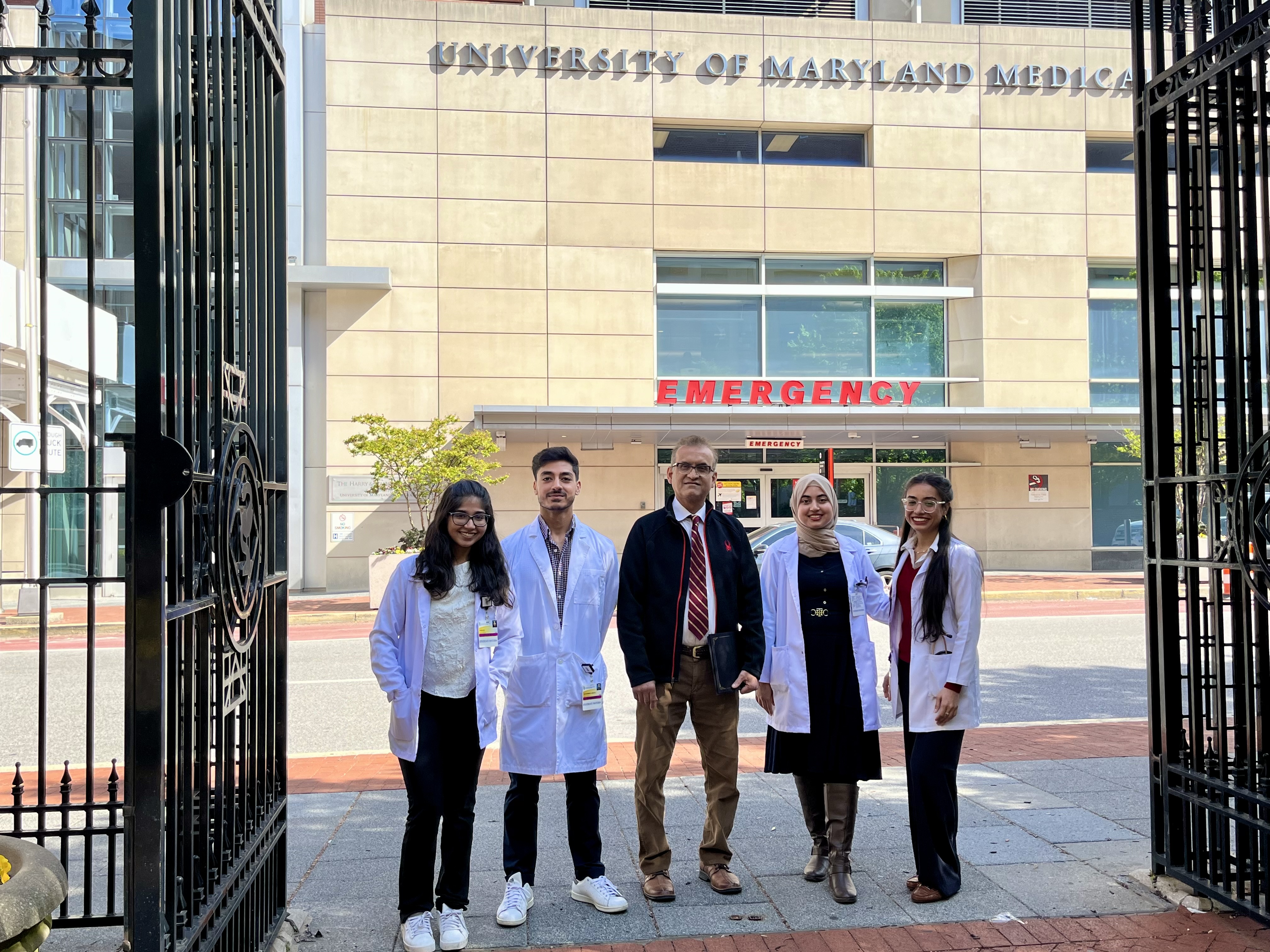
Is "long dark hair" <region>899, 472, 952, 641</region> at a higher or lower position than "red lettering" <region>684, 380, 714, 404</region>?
lower

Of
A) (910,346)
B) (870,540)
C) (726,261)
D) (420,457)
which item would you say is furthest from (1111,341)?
(420,457)

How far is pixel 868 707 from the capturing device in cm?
514

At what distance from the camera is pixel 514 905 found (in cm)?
472

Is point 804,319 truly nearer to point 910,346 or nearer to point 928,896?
point 910,346

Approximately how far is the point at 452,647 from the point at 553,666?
532 millimetres

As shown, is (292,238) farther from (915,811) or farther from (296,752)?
(915,811)

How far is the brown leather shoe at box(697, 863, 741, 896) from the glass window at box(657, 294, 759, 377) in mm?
20605

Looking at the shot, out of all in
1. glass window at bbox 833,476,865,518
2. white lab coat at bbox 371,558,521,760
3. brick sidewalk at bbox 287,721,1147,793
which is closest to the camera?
white lab coat at bbox 371,558,521,760

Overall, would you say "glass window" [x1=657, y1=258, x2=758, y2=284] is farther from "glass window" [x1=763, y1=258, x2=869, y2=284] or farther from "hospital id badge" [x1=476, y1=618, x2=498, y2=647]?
"hospital id badge" [x1=476, y1=618, x2=498, y2=647]

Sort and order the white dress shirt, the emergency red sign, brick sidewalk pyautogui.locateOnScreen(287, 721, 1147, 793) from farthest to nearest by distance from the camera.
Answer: the emergency red sign → brick sidewalk pyautogui.locateOnScreen(287, 721, 1147, 793) → the white dress shirt

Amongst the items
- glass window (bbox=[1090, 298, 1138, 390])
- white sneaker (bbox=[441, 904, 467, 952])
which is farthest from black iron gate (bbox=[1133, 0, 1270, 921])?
glass window (bbox=[1090, 298, 1138, 390])

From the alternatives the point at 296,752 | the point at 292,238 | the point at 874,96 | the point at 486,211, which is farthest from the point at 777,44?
the point at 296,752

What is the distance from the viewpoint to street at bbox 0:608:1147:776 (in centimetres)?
908

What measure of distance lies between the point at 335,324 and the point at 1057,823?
20598 millimetres
